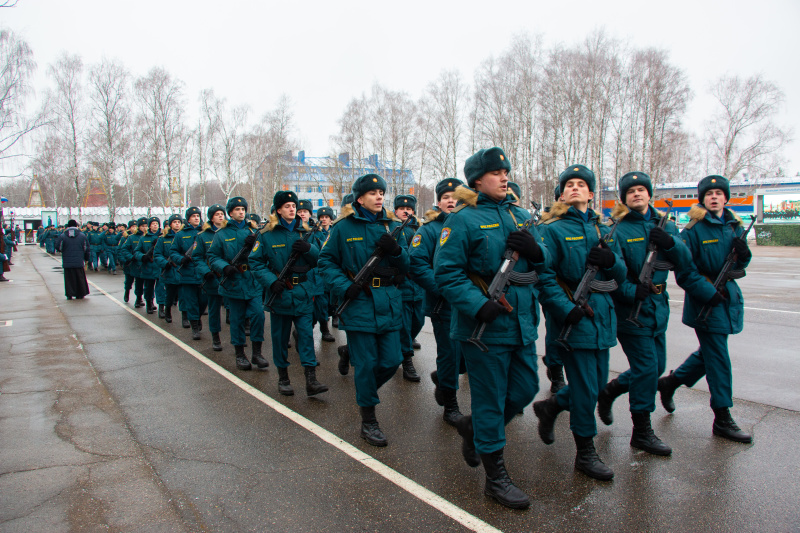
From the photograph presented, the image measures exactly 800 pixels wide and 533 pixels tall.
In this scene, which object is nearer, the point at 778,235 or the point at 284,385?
the point at 284,385

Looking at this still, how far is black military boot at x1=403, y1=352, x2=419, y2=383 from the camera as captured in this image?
5906mm

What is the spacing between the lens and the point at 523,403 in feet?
10.8

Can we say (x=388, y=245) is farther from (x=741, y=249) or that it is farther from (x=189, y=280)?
(x=189, y=280)

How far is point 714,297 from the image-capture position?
13.3ft

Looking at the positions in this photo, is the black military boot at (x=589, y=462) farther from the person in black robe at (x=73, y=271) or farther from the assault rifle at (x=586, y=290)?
the person in black robe at (x=73, y=271)

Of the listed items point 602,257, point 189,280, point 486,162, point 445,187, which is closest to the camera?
point 486,162

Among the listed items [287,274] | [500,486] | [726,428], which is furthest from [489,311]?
[287,274]

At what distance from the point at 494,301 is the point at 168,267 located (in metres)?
8.11

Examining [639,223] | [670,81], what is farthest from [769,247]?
[639,223]

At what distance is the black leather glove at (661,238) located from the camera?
A: 153 inches

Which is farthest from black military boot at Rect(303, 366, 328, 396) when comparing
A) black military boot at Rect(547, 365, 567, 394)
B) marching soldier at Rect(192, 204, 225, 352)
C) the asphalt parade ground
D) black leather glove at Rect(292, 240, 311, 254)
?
marching soldier at Rect(192, 204, 225, 352)

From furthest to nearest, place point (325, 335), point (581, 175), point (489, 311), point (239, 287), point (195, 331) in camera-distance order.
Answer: point (195, 331) → point (325, 335) → point (239, 287) → point (581, 175) → point (489, 311)

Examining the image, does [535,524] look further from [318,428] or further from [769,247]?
[769,247]

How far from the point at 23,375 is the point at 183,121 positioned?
122 ft
